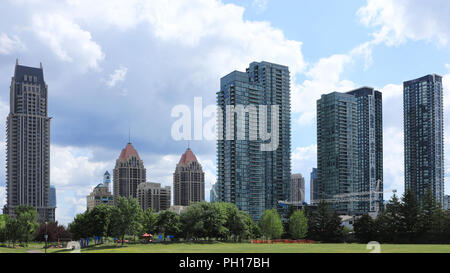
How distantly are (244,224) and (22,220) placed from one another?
156ft

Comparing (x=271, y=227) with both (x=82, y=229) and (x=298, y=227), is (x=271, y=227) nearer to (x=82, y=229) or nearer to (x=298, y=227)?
(x=298, y=227)

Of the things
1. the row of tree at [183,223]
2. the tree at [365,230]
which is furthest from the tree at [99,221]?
the tree at [365,230]

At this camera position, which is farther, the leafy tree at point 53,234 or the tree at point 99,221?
the leafy tree at point 53,234

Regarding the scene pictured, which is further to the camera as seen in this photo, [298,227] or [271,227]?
[271,227]

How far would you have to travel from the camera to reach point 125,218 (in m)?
83.4

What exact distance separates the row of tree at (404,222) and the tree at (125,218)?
144 feet

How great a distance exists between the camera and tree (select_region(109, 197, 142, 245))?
82.8 metres

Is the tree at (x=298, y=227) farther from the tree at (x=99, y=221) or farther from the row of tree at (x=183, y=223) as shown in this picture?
the tree at (x=99, y=221)

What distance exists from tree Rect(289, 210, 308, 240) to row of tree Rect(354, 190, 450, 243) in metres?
11.7

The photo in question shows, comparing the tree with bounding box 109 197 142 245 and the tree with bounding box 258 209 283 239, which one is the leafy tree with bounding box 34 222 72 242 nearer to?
the tree with bounding box 109 197 142 245

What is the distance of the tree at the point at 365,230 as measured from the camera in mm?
86250

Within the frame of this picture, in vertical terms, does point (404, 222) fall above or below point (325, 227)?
above

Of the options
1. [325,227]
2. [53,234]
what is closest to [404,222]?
[325,227]

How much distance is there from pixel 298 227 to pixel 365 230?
1519cm
